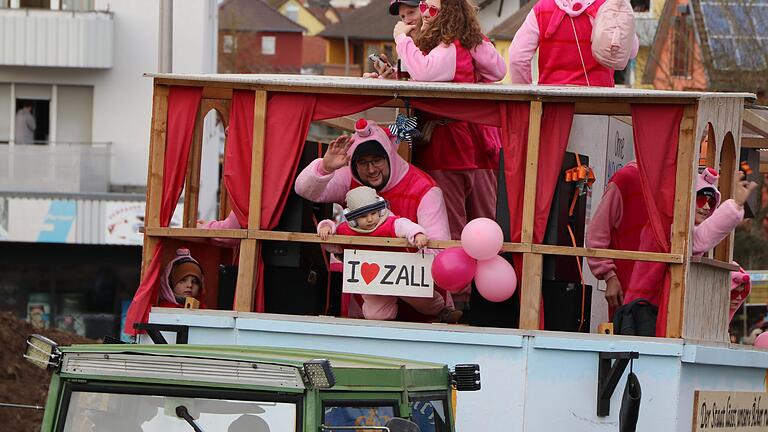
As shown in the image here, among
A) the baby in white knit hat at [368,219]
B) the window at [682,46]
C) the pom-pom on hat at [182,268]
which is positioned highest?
the window at [682,46]

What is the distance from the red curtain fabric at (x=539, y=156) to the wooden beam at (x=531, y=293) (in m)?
0.13

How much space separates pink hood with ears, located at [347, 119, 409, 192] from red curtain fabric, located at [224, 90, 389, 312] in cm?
13

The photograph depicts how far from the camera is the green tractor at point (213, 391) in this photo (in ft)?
21.4

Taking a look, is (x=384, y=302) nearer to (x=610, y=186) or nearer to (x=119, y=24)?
(x=610, y=186)

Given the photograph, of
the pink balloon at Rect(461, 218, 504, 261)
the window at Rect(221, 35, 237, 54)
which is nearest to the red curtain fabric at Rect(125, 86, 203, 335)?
the pink balloon at Rect(461, 218, 504, 261)

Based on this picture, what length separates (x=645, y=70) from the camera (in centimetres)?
4303

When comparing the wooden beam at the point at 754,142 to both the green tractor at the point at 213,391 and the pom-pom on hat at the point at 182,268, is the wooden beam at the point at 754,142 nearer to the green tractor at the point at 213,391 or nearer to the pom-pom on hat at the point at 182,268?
the pom-pom on hat at the point at 182,268

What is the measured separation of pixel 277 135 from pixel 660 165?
2366mm

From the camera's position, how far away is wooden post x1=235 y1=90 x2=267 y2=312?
34.1ft

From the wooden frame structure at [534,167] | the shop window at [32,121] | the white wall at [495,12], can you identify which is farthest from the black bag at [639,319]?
the white wall at [495,12]

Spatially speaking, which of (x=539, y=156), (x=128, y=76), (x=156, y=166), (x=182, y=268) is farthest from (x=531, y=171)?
(x=128, y=76)

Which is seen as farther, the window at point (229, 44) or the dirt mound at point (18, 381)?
the window at point (229, 44)

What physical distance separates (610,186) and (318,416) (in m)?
5.17

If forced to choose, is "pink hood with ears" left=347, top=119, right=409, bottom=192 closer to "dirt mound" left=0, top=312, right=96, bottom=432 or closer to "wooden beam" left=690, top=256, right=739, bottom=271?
"wooden beam" left=690, top=256, right=739, bottom=271
